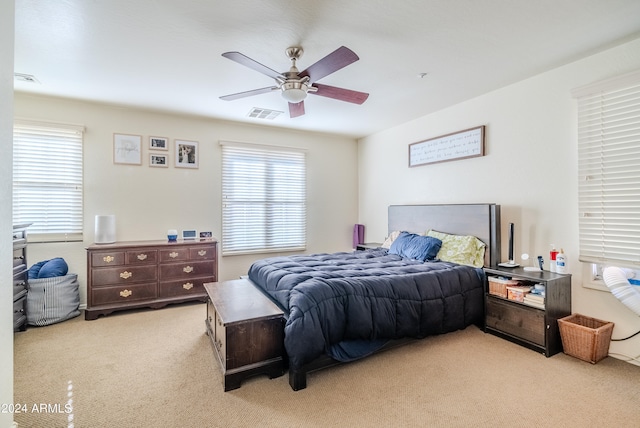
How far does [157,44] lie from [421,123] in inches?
136

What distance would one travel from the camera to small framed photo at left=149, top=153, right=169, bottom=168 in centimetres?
414

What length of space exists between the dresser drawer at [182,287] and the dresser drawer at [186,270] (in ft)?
0.21

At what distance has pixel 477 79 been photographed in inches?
122

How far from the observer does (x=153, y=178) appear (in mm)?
4156

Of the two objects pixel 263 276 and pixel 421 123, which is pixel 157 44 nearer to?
pixel 263 276

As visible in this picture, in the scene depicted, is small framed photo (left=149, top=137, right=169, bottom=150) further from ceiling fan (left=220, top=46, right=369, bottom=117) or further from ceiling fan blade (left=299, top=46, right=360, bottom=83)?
ceiling fan blade (left=299, top=46, right=360, bottom=83)

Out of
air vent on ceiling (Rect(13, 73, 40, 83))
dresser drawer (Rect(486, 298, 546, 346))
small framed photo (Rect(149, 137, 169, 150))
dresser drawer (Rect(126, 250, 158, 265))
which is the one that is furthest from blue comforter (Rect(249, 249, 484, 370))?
air vent on ceiling (Rect(13, 73, 40, 83))

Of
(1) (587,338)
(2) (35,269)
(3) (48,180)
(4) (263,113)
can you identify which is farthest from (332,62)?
(2) (35,269)

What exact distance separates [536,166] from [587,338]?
164cm

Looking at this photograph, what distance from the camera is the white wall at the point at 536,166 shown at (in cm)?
256

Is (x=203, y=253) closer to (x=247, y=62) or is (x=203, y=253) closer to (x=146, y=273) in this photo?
(x=146, y=273)

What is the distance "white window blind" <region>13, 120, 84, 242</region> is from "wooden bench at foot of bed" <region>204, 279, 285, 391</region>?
2790mm

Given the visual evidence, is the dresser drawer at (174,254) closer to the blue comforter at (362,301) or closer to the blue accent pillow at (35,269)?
the blue comforter at (362,301)

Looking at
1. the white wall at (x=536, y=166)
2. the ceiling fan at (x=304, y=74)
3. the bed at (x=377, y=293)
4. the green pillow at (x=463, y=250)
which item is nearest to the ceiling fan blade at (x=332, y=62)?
the ceiling fan at (x=304, y=74)
